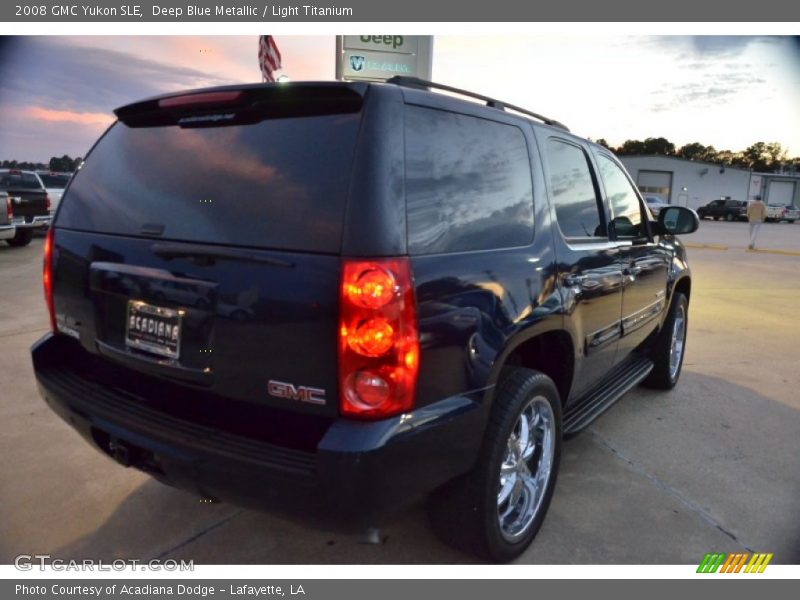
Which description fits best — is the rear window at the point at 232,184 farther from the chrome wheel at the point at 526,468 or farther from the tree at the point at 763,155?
the tree at the point at 763,155

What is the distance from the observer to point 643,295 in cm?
397

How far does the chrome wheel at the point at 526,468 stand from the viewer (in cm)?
262

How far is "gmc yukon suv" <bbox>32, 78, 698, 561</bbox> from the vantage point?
75.1 inches

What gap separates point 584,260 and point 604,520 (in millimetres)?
1281

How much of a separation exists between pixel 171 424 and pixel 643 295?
120 inches

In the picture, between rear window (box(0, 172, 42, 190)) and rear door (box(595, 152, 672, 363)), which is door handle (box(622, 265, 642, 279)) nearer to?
rear door (box(595, 152, 672, 363))

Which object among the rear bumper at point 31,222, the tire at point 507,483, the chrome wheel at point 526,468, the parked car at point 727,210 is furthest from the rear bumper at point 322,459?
the parked car at point 727,210

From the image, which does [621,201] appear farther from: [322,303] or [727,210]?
[727,210]

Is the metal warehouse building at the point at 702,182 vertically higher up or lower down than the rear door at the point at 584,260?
higher up

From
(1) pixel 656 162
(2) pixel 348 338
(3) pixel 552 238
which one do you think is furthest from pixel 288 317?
(1) pixel 656 162

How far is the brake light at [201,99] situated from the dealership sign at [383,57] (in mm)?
5815

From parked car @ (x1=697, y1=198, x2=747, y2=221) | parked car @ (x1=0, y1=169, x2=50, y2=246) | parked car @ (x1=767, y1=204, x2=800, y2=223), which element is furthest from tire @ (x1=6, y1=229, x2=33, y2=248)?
parked car @ (x1=767, y1=204, x2=800, y2=223)

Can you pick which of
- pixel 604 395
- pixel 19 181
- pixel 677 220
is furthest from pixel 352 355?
pixel 19 181

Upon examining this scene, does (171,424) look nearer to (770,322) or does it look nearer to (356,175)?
(356,175)
